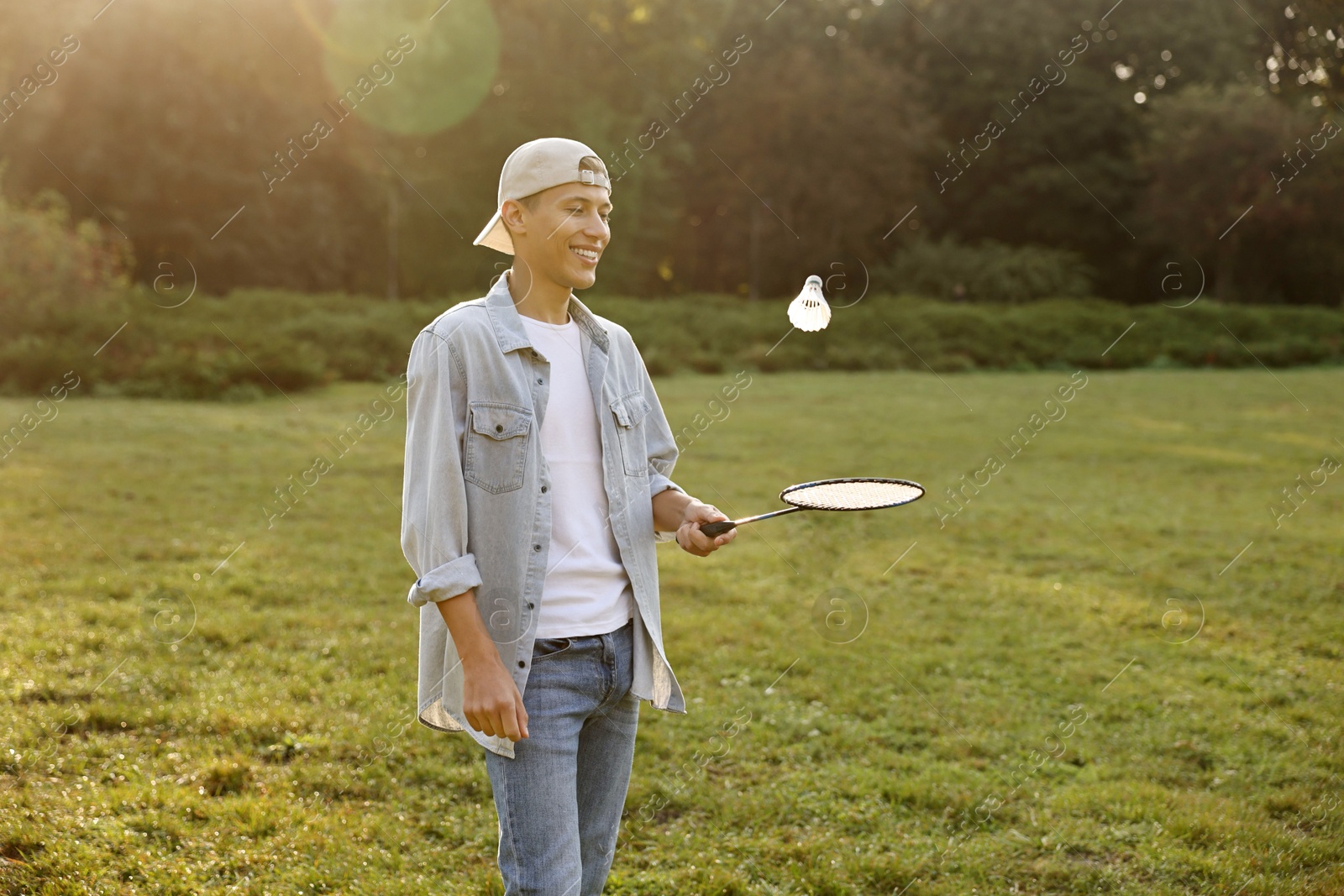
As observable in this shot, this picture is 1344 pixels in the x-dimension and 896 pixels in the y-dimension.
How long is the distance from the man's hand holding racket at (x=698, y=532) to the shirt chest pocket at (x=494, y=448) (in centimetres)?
48

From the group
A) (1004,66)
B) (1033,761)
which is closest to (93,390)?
(1033,761)

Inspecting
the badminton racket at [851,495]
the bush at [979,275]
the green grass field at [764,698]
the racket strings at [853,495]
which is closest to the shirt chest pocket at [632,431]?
the badminton racket at [851,495]

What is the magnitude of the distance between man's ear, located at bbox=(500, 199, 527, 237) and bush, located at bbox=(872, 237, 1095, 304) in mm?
32860

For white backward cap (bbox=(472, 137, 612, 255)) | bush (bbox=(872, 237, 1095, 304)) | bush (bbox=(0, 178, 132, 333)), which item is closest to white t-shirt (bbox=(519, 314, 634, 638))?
white backward cap (bbox=(472, 137, 612, 255))

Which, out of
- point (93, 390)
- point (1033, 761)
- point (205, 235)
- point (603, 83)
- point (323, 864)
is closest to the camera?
point (323, 864)

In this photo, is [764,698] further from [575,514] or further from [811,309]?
[575,514]

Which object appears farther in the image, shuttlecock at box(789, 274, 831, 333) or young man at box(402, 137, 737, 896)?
shuttlecock at box(789, 274, 831, 333)

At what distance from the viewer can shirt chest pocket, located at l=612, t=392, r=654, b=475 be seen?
2.80 m

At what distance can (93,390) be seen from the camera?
16281mm

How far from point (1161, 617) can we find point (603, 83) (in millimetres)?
30917

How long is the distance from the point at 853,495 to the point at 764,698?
3069 mm

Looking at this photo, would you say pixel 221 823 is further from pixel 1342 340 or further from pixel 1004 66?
pixel 1004 66

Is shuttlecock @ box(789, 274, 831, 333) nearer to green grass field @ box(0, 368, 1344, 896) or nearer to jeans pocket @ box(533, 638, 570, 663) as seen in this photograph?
jeans pocket @ box(533, 638, 570, 663)

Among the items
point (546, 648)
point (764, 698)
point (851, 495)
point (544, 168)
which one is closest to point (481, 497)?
point (546, 648)
